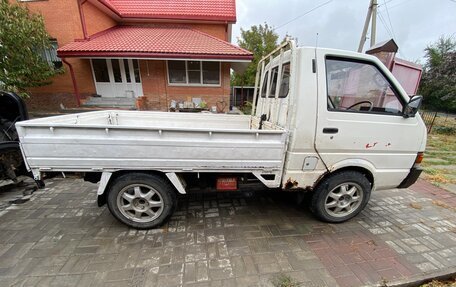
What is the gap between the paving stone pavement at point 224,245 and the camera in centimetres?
198

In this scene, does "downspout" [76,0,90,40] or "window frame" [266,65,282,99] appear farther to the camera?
"downspout" [76,0,90,40]

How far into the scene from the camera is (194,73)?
10234 millimetres

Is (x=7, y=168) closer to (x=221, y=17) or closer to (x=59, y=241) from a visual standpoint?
(x=59, y=241)

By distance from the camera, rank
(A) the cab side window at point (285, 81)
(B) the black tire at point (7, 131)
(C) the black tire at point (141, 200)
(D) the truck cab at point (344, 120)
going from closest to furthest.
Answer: (D) the truck cab at point (344, 120) → (C) the black tire at point (141, 200) → (A) the cab side window at point (285, 81) → (B) the black tire at point (7, 131)

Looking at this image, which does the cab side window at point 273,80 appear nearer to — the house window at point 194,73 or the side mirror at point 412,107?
the side mirror at point 412,107

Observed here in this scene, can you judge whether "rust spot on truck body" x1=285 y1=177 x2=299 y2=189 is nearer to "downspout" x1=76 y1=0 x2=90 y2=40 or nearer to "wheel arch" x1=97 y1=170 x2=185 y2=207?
"wheel arch" x1=97 y1=170 x2=185 y2=207

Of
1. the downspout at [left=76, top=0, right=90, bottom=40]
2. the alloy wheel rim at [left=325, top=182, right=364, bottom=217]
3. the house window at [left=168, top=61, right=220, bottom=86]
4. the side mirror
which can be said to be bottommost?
the alloy wheel rim at [left=325, top=182, right=364, bottom=217]

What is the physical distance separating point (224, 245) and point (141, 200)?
1171 millimetres

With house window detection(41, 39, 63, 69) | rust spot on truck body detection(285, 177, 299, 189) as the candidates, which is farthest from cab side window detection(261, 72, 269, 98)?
house window detection(41, 39, 63, 69)

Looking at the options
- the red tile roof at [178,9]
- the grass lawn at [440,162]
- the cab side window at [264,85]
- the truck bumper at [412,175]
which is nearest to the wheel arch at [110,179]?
the cab side window at [264,85]

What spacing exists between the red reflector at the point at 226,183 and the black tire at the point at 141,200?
1.93 feet

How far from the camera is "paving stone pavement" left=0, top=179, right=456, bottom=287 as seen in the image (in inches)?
77.9

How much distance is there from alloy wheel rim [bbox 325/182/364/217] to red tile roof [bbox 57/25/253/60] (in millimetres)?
7292

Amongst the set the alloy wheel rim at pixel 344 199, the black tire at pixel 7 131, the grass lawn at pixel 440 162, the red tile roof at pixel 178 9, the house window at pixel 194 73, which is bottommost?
the grass lawn at pixel 440 162
